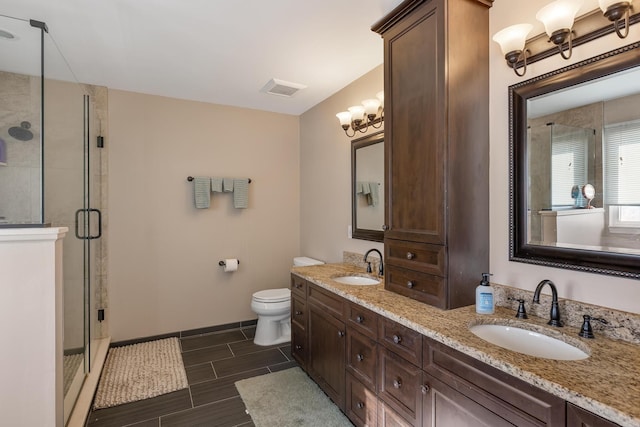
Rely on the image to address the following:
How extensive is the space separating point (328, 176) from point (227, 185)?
110cm

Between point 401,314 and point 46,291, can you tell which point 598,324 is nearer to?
point 401,314

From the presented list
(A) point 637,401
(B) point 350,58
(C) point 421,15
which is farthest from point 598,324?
(B) point 350,58

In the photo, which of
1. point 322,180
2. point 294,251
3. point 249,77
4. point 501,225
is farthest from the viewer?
point 294,251

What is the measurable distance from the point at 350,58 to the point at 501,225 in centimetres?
166

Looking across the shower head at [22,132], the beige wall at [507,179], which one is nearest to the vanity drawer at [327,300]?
the beige wall at [507,179]

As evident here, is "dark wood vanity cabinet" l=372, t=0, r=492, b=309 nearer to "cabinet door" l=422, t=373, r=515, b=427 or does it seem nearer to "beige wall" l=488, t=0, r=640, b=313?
"beige wall" l=488, t=0, r=640, b=313

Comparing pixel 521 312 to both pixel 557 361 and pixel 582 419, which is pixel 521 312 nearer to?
pixel 557 361

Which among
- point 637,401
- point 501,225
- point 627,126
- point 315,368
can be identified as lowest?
point 315,368

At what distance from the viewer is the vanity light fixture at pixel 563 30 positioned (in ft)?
3.93

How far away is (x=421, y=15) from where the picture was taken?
173 cm

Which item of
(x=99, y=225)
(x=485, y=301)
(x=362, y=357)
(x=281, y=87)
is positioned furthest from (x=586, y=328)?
(x=99, y=225)

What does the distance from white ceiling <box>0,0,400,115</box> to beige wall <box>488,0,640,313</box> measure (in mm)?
663

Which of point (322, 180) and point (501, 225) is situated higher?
point (322, 180)

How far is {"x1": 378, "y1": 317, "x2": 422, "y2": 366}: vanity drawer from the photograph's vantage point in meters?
1.44
